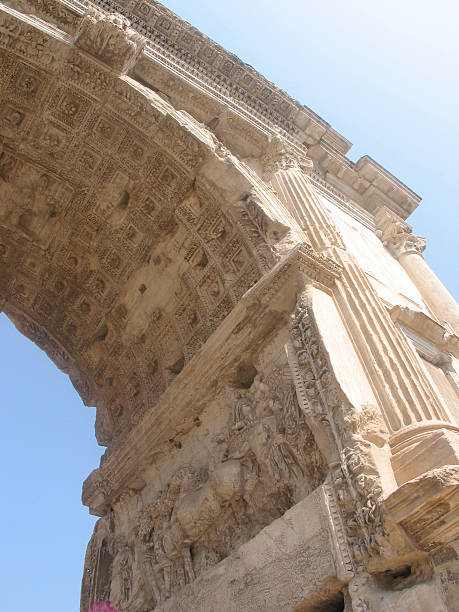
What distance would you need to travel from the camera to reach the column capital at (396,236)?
9.10 metres

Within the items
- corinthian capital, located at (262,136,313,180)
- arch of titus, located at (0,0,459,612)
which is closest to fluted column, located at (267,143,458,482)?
arch of titus, located at (0,0,459,612)

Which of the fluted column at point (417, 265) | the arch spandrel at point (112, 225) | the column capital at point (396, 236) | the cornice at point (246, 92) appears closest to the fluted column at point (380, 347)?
the arch spandrel at point (112, 225)

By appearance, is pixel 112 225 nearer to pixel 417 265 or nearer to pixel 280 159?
pixel 280 159

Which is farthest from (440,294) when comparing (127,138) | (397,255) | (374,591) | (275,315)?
(374,591)

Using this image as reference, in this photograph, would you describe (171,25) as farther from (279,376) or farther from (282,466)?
(282,466)

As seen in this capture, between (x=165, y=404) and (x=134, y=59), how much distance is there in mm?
4440

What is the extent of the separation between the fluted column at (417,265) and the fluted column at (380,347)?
2591 mm

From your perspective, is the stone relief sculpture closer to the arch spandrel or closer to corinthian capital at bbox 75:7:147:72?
the arch spandrel

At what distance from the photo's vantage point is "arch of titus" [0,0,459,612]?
394 centimetres

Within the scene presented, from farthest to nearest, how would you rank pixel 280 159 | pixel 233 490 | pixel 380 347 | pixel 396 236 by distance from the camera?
pixel 396 236 → pixel 280 159 → pixel 233 490 → pixel 380 347

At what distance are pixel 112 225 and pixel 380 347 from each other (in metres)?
4.57

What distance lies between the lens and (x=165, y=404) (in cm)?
666

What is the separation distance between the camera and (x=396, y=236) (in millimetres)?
9227

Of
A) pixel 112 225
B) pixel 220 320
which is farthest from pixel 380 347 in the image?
pixel 112 225
